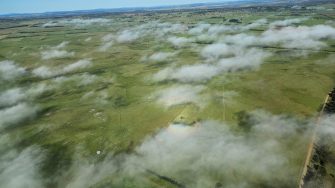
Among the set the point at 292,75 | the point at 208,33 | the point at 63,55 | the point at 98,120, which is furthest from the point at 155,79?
the point at 208,33

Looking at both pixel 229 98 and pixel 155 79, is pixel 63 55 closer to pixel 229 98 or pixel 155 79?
pixel 155 79

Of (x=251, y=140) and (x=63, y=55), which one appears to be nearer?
(x=251, y=140)

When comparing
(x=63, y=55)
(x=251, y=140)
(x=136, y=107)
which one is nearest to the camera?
(x=251, y=140)

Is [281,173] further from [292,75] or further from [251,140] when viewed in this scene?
[292,75]

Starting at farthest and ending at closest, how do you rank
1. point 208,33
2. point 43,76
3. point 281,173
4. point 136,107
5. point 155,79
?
point 208,33, point 43,76, point 155,79, point 136,107, point 281,173

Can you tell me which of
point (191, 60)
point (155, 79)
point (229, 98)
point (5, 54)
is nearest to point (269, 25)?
point (191, 60)

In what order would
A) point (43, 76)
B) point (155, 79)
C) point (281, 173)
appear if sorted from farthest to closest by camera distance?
point (43, 76) < point (155, 79) < point (281, 173)
